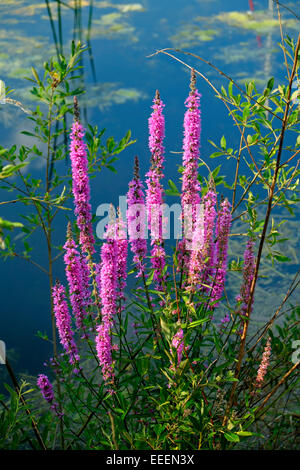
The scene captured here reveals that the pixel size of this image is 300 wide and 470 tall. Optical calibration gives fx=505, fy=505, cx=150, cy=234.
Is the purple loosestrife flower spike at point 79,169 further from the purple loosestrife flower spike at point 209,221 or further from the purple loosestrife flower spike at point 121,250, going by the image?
the purple loosestrife flower spike at point 209,221

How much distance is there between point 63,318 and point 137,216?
0.31 m

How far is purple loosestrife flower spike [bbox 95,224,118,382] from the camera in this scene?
3.51ft

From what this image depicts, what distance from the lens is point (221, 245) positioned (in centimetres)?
115

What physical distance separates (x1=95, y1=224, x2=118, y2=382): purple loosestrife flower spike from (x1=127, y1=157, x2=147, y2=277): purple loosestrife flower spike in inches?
2.5

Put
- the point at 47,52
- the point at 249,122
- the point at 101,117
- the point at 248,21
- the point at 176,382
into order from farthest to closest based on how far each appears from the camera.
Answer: the point at 248,21, the point at 47,52, the point at 101,117, the point at 249,122, the point at 176,382

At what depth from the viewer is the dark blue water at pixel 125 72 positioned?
8.59 ft

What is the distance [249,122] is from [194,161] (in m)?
0.25

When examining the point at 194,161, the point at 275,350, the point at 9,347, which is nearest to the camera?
the point at 194,161

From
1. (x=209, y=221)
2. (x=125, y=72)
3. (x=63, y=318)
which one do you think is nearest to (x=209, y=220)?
(x=209, y=221)

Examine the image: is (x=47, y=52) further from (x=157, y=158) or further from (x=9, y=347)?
(x=157, y=158)

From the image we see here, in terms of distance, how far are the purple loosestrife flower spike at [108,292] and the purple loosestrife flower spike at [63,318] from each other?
104 mm

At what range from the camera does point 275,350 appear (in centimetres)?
152

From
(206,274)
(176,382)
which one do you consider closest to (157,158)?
(206,274)

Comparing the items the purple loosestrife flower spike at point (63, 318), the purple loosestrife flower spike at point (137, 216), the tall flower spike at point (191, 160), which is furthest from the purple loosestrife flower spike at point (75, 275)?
the tall flower spike at point (191, 160)
